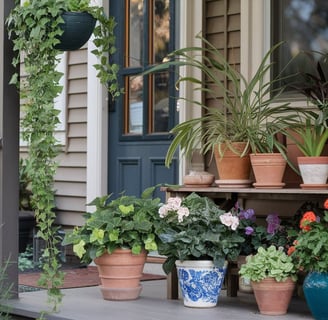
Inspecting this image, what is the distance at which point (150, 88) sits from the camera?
6469 mm

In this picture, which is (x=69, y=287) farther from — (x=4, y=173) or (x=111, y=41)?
(x=111, y=41)

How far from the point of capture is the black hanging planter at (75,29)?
4805mm

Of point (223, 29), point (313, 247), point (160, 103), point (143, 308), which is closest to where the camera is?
point (313, 247)

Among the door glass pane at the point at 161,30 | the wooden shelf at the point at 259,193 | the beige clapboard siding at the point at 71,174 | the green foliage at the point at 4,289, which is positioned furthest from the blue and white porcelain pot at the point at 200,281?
the beige clapboard siding at the point at 71,174

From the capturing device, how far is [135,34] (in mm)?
6621

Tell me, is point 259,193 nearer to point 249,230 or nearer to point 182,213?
point 249,230

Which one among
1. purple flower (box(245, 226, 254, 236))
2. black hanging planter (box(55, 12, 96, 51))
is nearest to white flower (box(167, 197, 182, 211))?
purple flower (box(245, 226, 254, 236))

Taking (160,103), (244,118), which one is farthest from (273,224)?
(160,103)

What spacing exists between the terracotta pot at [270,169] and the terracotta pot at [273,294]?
23.4 inches

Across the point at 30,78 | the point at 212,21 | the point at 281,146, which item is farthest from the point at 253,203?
the point at 30,78

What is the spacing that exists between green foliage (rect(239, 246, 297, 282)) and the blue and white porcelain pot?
0.21m

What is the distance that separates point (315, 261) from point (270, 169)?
72 centimetres

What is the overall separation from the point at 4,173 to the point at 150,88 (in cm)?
177

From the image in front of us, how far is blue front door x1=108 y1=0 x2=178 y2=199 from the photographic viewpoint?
20.8ft
